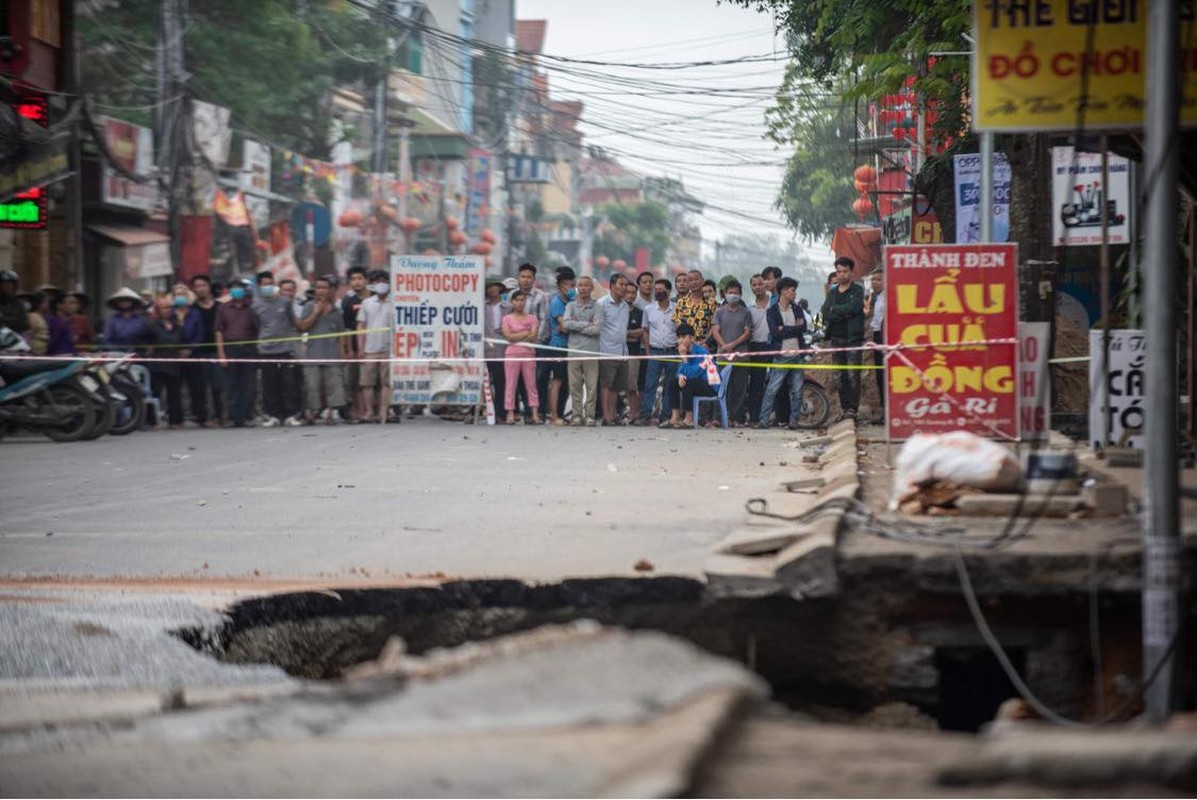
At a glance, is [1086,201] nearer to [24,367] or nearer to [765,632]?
[765,632]

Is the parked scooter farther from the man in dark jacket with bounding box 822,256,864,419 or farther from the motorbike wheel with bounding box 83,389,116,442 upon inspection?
the man in dark jacket with bounding box 822,256,864,419

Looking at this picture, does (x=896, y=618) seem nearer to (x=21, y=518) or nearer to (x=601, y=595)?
(x=601, y=595)

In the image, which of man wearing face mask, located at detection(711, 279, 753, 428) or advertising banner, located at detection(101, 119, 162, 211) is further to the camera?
advertising banner, located at detection(101, 119, 162, 211)

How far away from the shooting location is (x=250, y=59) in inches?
1620

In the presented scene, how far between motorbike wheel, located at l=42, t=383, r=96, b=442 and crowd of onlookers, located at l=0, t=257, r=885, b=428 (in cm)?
156

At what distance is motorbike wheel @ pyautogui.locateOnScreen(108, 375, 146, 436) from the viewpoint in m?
18.0

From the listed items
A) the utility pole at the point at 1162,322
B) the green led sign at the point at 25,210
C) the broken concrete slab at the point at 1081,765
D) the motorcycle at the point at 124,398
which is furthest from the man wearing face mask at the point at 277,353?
the broken concrete slab at the point at 1081,765

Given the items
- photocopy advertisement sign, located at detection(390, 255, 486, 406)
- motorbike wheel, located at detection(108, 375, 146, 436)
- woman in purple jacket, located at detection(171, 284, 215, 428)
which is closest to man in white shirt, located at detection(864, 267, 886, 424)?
photocopy advertisement sign, located at detection(390, 255, 486, 406)

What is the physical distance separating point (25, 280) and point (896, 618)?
2133 cm

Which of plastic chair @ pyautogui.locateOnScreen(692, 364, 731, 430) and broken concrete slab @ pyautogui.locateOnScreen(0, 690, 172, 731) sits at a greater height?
plastic chair @ pyautogui.locateOnScreen(692, 364, 731, 430)

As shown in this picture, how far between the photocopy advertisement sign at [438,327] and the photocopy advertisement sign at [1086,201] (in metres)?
7.14

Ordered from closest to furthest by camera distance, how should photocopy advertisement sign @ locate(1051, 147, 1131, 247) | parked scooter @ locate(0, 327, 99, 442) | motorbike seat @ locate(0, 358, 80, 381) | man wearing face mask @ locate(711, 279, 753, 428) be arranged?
photocopy advertisement sign @ locate(1051, 147, 1131, 247) → parked scooter @ locate(0, 327, 99, 442) → motorbike seat @ locate(0, 358, 80, 381) → man wearing face mask @ locate(711, 279, 753, 428)

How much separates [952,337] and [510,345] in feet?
34.0

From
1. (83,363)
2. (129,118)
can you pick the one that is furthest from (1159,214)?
(129,118)
